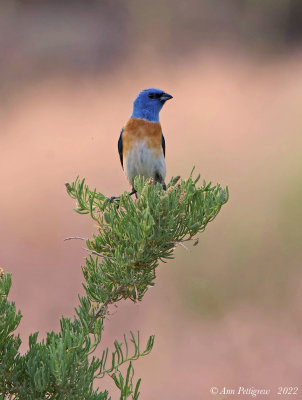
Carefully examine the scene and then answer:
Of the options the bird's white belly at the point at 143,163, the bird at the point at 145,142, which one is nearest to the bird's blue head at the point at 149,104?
the bird at the point at 145,142

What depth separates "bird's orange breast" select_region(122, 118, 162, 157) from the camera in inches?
136

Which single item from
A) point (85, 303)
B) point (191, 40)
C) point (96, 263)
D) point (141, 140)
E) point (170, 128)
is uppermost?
point (191, 40)

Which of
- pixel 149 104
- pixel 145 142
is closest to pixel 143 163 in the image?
pixel 145 142

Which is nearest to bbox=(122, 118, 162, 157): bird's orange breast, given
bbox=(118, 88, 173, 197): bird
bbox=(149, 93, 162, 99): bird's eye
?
bbox=(118, 88, 173, 197): bird

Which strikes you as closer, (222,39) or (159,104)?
(159,104)

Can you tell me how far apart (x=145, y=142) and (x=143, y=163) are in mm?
121

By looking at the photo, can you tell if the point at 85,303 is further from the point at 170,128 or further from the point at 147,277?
the point at 170,128

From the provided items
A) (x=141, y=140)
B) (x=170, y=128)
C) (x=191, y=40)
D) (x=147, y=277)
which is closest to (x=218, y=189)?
(x=147, y=277)

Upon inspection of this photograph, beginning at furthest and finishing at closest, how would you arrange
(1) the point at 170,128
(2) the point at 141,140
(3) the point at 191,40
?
(3) the point at 191,40 → (1) the point at 170,128 → (2) the point at 141,140

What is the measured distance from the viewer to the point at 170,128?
848 cm

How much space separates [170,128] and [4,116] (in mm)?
2536

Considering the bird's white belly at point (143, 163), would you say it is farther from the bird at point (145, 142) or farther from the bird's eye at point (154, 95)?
the bird's eye at point (154, 95)

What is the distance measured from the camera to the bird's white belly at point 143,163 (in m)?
3.41

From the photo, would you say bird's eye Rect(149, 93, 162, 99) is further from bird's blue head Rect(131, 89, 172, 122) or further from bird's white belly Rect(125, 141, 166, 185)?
bird's white belly Rect(125, 141, 166, 185)
